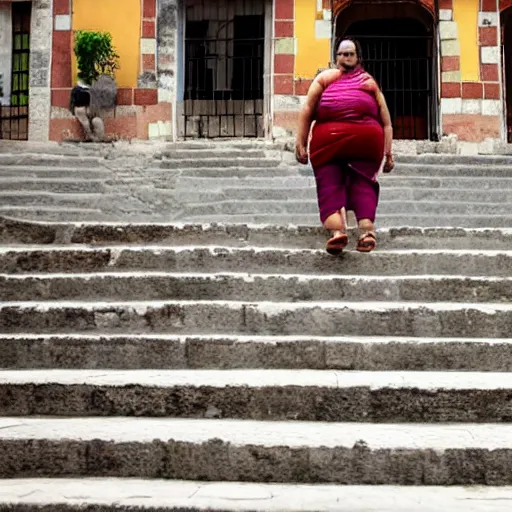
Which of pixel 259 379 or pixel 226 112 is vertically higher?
pixel 226 112

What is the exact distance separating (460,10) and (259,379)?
28.9 ft

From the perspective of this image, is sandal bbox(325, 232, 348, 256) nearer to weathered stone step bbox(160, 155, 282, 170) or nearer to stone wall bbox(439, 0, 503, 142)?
weathered stone step bbox(160, 155, 282, 170)

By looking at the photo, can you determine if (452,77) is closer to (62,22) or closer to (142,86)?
(142,86)

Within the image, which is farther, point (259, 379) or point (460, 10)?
point (460, 10)

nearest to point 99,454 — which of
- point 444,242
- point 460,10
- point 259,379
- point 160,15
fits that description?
point 259,379

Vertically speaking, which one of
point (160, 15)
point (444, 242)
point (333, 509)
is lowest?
point (333, 509)

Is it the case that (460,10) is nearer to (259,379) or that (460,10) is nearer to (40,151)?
(40,151)

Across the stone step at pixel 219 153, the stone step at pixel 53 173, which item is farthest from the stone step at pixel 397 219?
the stone step at pixel 219 153

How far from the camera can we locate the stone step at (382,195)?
640 cm

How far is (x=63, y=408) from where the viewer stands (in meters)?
2.82

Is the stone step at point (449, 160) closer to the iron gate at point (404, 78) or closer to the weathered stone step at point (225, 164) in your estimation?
the weathered stone step at point (225, 164)

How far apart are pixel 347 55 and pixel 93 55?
6.13m

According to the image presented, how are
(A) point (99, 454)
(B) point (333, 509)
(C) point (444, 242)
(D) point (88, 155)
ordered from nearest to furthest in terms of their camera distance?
(B) point (333, 509)
(A) point (99, 454)
(C) point (444, 242)
(D) point (88, 155)

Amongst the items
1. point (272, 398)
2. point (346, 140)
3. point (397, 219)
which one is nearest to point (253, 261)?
point (346, 140)
